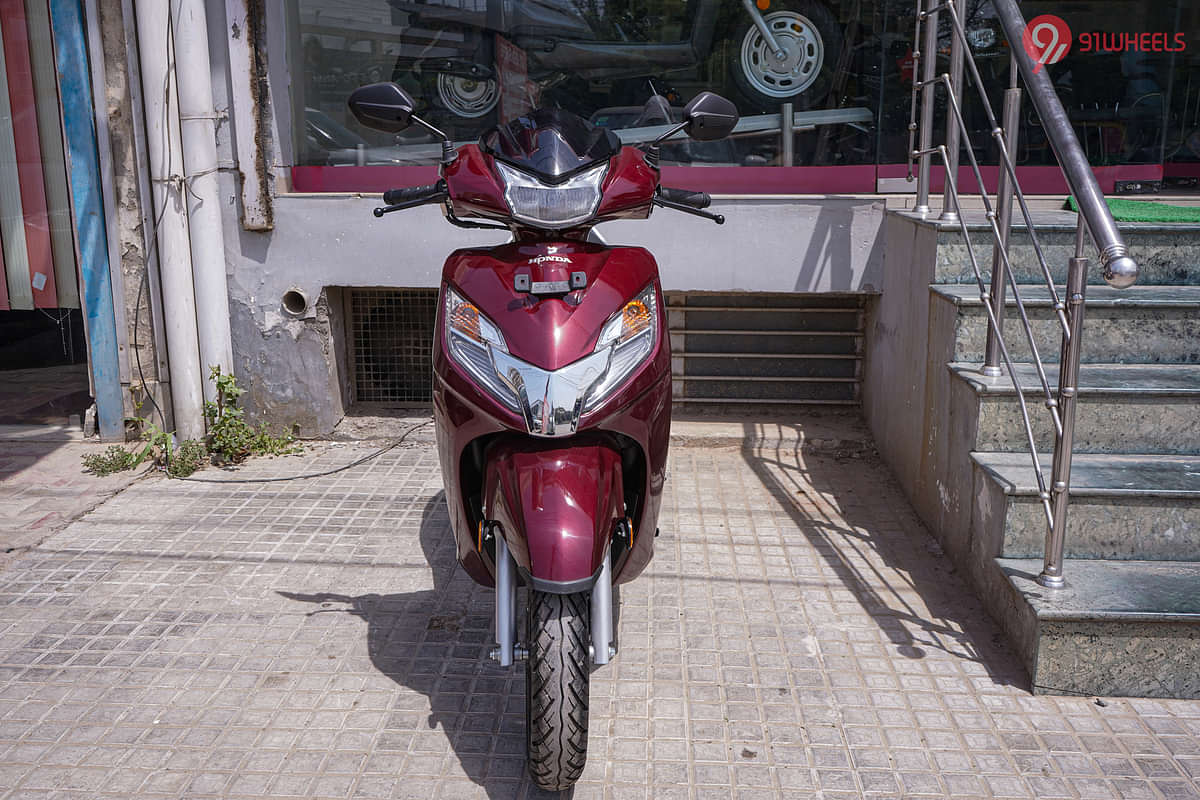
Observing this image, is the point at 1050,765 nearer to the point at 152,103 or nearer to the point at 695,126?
the point at 695,126

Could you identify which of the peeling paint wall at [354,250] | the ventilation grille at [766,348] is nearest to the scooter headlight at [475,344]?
the peeling paint wall at [354,250]

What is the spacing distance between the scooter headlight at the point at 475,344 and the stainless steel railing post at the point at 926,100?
8.76ft

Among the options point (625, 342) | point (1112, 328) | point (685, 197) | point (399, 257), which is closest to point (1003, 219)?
point (1112, 328)

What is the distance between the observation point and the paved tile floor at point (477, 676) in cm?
269

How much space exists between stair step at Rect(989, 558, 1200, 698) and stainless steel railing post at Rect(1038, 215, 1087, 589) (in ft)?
0.29

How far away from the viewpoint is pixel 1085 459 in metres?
3.69

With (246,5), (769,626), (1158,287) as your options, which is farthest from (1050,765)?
(246,5)

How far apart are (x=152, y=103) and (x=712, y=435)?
11.2 ft

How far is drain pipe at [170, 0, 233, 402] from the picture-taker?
16.7 ft

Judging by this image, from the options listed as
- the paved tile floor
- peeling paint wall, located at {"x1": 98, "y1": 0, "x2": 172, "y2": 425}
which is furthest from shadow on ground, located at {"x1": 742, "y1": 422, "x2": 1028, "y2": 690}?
peeling paint wall, located at {"x1": 98, "y1": 0, "x2": 172, "y2": 425}

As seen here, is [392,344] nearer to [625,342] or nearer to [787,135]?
[787,135]

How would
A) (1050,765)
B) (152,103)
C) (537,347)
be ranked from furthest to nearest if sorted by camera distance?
1. (152,103)
2. (1050,765)
3. (537,347)

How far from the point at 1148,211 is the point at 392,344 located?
4.11m

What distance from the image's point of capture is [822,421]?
571 centimetres
